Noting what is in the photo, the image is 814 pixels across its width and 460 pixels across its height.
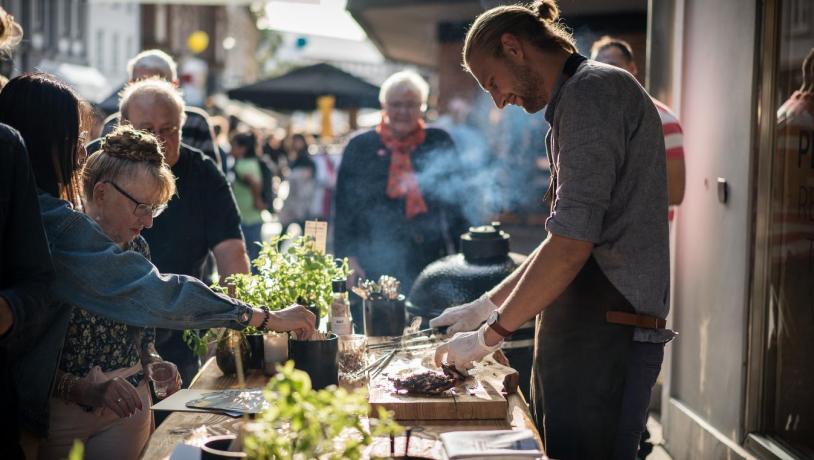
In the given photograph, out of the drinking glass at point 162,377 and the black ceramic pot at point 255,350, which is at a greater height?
the black ceramic pot at point 255,350

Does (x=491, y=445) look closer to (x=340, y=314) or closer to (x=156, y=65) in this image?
(x=340, y=314)

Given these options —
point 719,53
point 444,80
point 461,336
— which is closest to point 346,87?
point 444,80

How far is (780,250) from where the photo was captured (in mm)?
4168

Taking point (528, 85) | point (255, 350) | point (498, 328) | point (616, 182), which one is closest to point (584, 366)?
point (498, 328)

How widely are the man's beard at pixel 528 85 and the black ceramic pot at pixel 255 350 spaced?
124 cm

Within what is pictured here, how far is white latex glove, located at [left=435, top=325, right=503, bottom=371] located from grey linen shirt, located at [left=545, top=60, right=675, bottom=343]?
423 mm

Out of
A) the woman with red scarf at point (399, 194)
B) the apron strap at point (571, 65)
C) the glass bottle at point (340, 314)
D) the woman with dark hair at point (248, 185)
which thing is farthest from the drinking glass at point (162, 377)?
the woman with dark hair at point (248, 185)

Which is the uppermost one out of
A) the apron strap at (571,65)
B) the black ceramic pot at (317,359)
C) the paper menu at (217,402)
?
the apron strap at (571,65)

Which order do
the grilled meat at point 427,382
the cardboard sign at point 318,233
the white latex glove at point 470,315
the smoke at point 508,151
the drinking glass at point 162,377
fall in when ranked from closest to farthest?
the grilled meat at point 427,382, the drinking glass at point 162,377, the white latex glove at point 470,315, the cardboard sign at point 318,233, the smoke at point 508,151

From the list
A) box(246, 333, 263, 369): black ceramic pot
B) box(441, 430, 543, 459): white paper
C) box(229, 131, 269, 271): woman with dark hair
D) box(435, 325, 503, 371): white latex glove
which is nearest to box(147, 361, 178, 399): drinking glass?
box(246, 333, 263, 369): black ceramic pot

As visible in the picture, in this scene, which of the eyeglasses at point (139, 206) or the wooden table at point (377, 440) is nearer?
the wooden table at point (377, 440)

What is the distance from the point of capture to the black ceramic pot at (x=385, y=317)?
12.7 feet

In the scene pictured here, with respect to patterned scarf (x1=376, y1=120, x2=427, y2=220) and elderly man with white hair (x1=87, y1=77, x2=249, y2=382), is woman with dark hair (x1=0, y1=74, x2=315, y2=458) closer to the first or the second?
elderly man with white hair (x1=87, y1=77, x2=249, y2=382)

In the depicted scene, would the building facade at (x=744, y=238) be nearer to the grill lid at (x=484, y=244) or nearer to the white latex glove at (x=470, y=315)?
the grill lid at (x=484, y=244)
